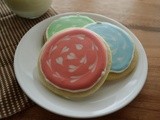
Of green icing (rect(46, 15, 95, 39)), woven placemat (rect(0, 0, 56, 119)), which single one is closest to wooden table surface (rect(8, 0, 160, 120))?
woven placemat (rect(0, 0, 56, 119))

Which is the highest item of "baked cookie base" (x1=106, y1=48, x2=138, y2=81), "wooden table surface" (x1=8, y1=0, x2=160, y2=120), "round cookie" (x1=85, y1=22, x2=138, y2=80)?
"round cookie" (x1=85, y1=22, x2=138, y2=80)

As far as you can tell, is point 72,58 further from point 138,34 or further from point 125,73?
point 138,34

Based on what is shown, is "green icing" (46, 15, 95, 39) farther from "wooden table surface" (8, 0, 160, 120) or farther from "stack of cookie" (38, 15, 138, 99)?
"wooden table surface" (8, 0, 160, 120)

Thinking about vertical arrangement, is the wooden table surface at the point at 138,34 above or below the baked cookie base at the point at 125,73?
below

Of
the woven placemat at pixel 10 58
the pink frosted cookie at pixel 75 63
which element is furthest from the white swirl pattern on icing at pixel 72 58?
the woven placemat at pixel 10 58

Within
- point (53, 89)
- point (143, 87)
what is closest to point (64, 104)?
point (53, 89)

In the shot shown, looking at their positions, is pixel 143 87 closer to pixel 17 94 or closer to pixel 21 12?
pixel 17 94

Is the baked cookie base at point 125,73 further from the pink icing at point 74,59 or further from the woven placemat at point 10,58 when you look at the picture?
the woven placemat at point 10,58
